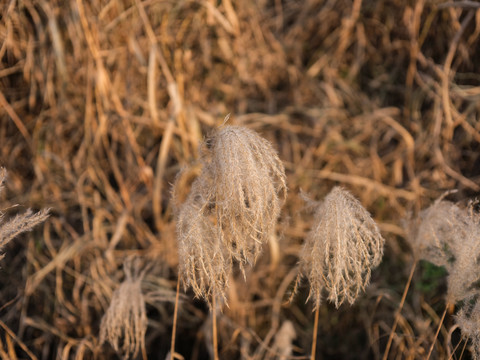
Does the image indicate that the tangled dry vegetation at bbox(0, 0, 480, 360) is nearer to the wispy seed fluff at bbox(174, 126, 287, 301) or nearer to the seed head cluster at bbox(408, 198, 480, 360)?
the seed head cluster at bbox(408, 198, 480, 360)

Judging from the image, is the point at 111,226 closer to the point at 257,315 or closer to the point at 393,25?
the point at 257,315

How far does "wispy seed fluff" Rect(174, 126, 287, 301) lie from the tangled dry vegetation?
824 millimetres

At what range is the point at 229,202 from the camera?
93 centimetres

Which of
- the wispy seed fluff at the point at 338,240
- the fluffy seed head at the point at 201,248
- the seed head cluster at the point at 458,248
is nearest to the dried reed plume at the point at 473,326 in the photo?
the seed head cluster at the point at 458,248

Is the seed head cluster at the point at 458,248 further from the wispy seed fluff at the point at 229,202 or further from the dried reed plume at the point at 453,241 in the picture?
the wispy seed fluff at the point at 229,202

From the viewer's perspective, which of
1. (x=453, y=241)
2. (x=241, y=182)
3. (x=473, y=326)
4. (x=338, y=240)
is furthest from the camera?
(x=453, y=241)

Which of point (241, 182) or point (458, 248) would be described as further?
point (458, 248)

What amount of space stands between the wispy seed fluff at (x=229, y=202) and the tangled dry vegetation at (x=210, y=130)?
2.70ft

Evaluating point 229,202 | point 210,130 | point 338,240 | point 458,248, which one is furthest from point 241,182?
point 210,130

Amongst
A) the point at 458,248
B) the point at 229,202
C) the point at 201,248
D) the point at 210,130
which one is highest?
the point at 229,202

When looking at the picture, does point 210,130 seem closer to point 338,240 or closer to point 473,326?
point 338,240

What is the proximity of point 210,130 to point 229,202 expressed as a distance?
1016 mm

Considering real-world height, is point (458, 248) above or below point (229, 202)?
below

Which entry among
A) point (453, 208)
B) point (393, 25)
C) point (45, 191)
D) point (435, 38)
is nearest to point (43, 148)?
point (45, 191)
